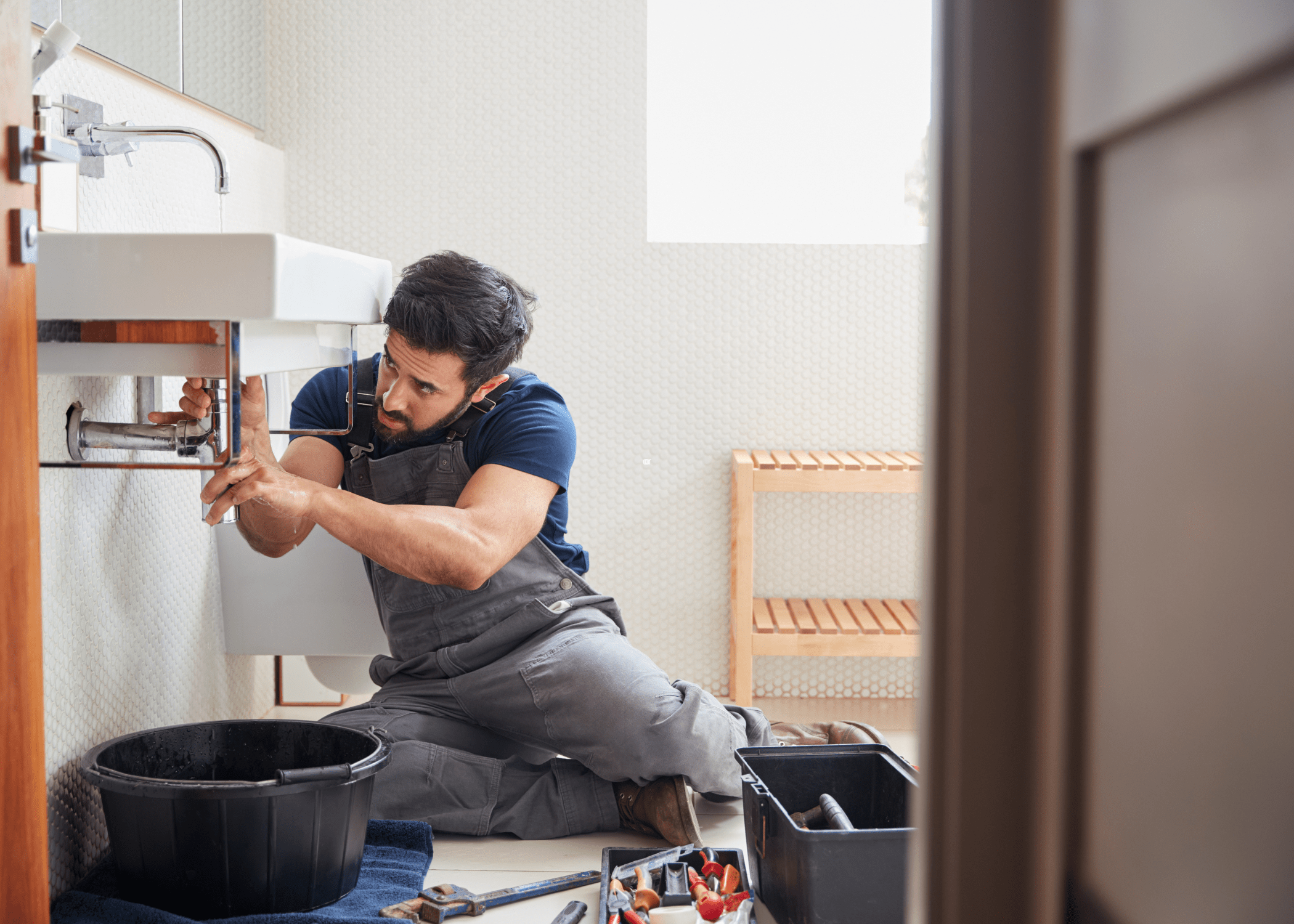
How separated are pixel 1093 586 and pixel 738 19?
9.65 feet

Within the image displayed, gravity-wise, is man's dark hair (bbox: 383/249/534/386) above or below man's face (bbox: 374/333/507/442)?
above

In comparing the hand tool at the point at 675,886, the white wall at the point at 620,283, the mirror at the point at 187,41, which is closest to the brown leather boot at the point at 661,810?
the hand tool at the point at 675,886

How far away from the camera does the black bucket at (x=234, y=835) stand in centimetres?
144

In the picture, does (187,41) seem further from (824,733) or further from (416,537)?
(824,733)

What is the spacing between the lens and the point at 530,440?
6.44 ft

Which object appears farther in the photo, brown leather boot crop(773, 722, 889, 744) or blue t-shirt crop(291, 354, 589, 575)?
brown leather boot crop(773, 722, 889, 744)

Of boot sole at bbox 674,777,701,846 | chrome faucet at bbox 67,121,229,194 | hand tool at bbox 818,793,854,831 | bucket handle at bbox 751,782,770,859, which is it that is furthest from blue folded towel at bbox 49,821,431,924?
chrome faucet at bbox 67,121,229,194

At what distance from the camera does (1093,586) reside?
51 cm

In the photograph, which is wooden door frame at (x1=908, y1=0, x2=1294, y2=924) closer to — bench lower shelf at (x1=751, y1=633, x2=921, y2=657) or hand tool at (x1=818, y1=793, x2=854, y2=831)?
hand tool at (x1=818, y1=793, x2=854, y2=831)

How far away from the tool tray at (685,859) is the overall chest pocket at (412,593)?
550 millimetres

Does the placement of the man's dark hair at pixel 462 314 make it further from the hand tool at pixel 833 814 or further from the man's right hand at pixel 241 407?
the hand tool at pixel 833 814

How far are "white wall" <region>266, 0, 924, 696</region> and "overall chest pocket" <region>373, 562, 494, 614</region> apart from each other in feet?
3.65

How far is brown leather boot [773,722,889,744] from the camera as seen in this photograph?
2.22m

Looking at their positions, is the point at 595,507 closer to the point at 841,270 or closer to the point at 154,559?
the point at 841,270
